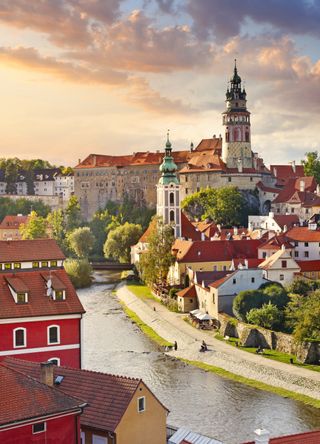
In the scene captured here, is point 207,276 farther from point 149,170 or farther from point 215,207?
point 149,170

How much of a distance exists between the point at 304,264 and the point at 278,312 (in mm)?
11948

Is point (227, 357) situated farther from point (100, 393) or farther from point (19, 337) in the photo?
point (100, 393)

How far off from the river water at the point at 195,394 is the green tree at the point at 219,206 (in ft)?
132

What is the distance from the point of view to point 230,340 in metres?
45.4

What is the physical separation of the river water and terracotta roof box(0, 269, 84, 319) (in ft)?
20.7

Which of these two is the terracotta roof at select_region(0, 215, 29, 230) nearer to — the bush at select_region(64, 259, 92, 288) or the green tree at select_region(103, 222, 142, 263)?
the green tree at select_region(103, 222, 142, 263)

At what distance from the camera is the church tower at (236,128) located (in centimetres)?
10256

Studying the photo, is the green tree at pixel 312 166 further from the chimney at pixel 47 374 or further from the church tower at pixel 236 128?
the chimney at pixel 47 374

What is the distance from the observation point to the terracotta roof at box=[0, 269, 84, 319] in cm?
2995

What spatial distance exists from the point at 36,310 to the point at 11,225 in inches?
3175

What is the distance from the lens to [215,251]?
63.4 metres

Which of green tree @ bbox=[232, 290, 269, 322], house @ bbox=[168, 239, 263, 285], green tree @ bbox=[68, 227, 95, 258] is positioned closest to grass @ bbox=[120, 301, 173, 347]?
green tree @ bbox=[232, 290, 269, 322]

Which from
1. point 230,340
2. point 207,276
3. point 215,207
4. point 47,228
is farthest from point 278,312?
point 47,228

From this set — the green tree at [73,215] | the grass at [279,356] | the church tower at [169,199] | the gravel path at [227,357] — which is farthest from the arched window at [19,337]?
the green tree at [73,215]
